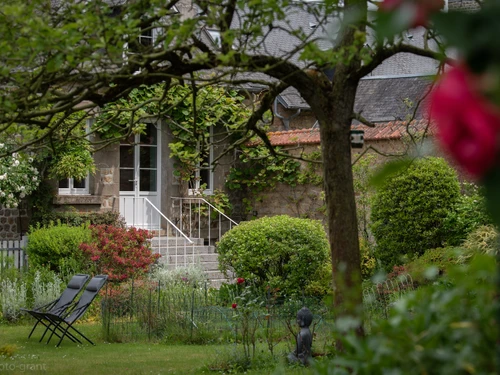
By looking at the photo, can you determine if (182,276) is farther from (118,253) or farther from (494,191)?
(494,191)

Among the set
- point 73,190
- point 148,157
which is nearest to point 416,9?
point 73,190

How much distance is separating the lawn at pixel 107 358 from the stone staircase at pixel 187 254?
5002 mm

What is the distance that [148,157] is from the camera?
1761cm

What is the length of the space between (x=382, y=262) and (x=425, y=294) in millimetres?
10944

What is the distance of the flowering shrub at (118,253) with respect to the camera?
13516mm

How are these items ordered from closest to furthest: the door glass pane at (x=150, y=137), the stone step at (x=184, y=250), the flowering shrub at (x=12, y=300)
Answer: the flowering shrub at (x=12, y=300) < the stone step at (x=184, y=250) < the door glass pane at (x=150, y=137)

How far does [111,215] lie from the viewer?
1555cm

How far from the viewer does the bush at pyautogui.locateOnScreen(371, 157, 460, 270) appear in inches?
510

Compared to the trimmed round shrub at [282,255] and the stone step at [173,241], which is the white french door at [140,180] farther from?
the trimmed round shrub at [282,255]

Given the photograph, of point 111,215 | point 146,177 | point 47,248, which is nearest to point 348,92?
point 47,248

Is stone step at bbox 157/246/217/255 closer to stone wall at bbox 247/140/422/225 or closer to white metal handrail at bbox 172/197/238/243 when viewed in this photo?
white metal handrail at bbox 172/197/238/243

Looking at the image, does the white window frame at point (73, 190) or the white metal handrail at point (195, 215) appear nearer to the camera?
the white window frame at point (73, 190)

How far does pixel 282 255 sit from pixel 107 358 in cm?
504

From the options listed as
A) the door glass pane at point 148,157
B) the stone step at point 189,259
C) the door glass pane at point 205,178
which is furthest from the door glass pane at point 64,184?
the door glass pane at point 205,178
